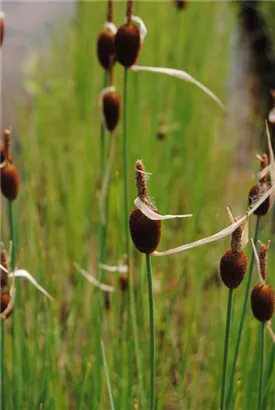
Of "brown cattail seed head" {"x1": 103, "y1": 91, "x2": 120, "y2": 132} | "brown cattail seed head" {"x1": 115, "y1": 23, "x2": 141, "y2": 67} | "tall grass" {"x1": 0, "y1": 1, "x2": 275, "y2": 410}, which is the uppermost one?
"brown cattail seed head" {"x1": 115, "y1": 23, "x2": 141, "y2": 67}

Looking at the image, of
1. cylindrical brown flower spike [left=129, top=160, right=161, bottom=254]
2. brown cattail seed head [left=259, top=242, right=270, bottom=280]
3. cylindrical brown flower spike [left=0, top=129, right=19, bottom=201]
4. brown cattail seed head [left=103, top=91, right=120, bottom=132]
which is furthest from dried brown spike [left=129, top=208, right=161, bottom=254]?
brown cattail seed head [left=103, top=91, right=120, bottom=132]

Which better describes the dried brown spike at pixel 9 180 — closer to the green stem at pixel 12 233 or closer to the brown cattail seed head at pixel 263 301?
the green stem at pixel 12 233

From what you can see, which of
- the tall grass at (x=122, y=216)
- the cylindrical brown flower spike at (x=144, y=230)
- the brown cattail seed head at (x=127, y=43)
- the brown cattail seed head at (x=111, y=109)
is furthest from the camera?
the tall grass at (x=122, y=216)

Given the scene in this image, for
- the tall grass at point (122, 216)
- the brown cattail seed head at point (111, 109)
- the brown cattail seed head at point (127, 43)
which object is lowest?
the tall grass at point (122, 216)

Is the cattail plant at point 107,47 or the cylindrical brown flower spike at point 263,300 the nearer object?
the cylindrical brown flower spike at point 263,300

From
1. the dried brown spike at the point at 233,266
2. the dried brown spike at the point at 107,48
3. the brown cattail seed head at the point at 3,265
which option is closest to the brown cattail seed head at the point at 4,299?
the brown cattail seed head at the point at 3,265

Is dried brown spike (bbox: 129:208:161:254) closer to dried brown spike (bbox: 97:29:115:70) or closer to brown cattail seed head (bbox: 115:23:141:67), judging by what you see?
brown cattail seed head (bbox: 115:23:141:67)
